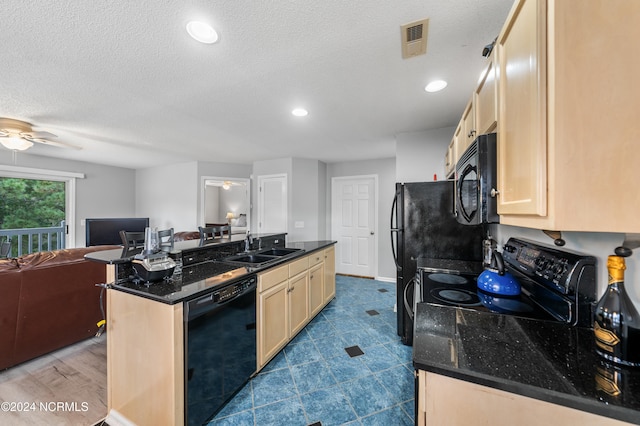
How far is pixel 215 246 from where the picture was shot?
223cm

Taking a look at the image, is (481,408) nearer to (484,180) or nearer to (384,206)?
(484,180)

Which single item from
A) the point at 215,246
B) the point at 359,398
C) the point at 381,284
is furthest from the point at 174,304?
the point at 381,284

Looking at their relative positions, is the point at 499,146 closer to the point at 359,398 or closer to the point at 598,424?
the point at 598,424

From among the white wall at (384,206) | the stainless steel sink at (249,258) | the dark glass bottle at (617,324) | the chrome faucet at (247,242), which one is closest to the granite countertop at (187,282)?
the stainless steel sink at (249,258)

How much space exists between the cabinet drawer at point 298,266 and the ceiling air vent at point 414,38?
193cm

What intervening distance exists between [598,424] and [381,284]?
383cm

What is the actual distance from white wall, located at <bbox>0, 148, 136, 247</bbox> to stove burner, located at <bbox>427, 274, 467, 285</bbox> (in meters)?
6.17

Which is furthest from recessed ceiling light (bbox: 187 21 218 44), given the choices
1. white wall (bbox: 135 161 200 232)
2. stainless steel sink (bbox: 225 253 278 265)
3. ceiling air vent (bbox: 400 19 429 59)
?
white wall (bbox: 135 161 200 232)

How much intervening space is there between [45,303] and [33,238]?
3.17 metres

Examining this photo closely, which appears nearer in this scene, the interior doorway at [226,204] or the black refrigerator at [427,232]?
the black refrigerator at [427,232]

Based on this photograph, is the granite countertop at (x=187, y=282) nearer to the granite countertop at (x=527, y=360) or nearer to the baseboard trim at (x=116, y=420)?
the baseboard trim at (x=116, y=420)

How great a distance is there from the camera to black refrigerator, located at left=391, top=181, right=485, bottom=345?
222 centimetres

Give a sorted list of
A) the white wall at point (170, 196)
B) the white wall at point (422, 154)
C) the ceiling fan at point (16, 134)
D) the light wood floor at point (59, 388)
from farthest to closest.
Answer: the white wall at point (170, 196)
the white wall at point (422, 154)
the ceiling fan at point (16, 134)
the light wood floor at point (59, 388)

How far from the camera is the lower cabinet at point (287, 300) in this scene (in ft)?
6.45
